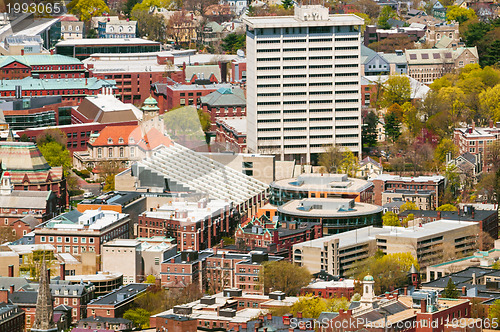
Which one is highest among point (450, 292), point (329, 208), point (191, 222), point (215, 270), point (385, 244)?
point (329, 208)

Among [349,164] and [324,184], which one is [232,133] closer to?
[349,164]

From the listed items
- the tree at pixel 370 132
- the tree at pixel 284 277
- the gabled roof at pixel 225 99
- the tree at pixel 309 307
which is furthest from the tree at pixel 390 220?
the gabled roof at pixel 225 99

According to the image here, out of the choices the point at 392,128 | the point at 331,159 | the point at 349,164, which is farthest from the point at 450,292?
the point at 392,128

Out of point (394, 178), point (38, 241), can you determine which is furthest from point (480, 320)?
point (394, 178)

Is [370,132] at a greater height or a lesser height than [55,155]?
greater

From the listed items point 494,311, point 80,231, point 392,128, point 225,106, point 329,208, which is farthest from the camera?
point 225,106

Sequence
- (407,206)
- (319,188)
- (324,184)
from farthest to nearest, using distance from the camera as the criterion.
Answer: (407,206), (324,184), (319,188)

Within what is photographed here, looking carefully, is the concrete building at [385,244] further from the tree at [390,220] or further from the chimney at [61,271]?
the chimney at [61,271]

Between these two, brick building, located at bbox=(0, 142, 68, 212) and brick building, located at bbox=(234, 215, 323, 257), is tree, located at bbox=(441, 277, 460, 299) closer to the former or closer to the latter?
brick building, located at bbox=(234, 215, 323, 257)
